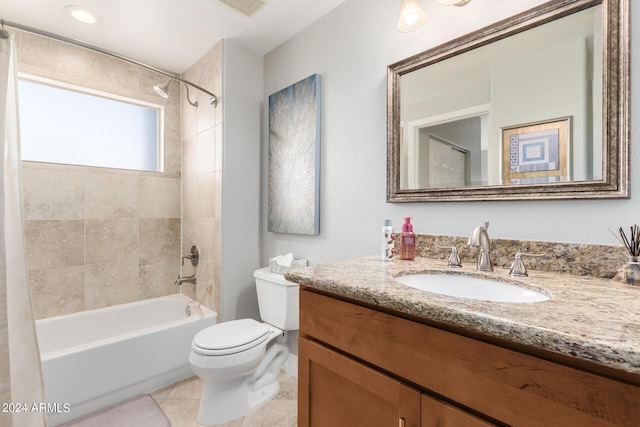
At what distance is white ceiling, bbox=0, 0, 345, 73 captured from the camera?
172cm

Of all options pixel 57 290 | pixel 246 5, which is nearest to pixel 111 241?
pixel 57 290

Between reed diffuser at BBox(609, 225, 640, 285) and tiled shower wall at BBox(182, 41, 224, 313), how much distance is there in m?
2.02

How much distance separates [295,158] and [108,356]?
5.27 ft

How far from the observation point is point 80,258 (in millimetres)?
2135

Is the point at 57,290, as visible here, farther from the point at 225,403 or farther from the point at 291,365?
the point at 291,365

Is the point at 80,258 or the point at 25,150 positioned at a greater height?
the point at 25,150

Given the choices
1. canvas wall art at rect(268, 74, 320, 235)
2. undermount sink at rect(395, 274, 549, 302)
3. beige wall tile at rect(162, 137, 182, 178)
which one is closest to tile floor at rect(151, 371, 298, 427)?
canvas wall art at rect(268, 74, 320, 235)

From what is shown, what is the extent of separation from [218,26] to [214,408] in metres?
2.31

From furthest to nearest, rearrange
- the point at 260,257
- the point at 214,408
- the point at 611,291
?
1. the point at 260,257
2. the point at 214,408
3. the point at 611,291

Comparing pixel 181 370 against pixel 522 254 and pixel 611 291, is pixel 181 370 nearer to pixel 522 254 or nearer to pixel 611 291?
pixel 522 254

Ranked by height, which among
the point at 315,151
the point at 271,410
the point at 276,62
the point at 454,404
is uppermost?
the point at 276,62

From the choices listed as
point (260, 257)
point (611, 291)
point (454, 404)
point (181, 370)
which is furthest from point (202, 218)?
point (611, 291)

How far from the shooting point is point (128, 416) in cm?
160

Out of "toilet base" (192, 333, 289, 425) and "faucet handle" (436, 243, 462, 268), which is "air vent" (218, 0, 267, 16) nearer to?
"faucet handle" (436, 243, 462, 268)
